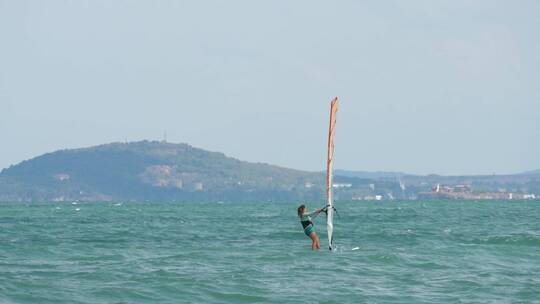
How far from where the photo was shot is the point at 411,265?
2931 cm

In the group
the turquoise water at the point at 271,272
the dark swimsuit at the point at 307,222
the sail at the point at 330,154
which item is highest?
the sail at the point at 330,154

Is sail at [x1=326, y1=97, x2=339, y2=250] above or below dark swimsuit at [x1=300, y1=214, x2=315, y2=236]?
above

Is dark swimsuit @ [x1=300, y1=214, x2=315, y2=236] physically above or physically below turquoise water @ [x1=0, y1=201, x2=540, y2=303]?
above

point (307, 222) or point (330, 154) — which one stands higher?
point (330, 154)

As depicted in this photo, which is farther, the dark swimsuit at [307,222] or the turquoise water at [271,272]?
the dark swimsuit at [307,222]

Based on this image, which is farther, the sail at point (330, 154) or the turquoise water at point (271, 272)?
the sail at point (330, 154)

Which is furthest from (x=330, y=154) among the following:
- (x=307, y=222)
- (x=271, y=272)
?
(x=271, y=272)

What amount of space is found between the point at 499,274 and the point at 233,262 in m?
7.84

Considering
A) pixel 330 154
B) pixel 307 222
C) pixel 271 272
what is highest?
pixel 330 154

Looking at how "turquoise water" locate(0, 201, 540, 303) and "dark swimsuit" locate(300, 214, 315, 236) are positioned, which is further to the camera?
"dark swimsuit" locate(300, 214, 315, 236)

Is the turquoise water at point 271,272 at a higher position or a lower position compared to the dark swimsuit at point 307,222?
lower

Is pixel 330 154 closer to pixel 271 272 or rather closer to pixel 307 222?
pixel 307 222

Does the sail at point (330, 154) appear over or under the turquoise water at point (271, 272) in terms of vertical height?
over

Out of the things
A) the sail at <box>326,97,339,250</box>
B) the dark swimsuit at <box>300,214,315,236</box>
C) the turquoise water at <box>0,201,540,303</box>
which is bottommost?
the turquoise water at <box>0,201,540,303</box>
